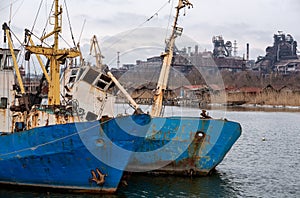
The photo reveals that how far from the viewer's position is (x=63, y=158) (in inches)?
676

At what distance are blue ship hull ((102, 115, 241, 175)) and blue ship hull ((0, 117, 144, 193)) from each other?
123 inches

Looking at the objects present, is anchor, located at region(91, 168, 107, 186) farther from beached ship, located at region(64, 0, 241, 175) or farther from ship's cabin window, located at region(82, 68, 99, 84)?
ship's cabin window, located at region(82, 68, 99, 84)

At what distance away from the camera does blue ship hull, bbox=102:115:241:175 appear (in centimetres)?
2053

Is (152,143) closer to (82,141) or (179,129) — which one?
(179,129)

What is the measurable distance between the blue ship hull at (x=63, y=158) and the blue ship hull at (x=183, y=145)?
123 inches

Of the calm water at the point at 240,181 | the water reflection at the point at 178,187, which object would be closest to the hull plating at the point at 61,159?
the calm water at the point at 240,181

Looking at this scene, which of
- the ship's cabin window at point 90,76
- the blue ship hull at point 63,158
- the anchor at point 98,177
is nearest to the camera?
the blue ship hull at point 63,158

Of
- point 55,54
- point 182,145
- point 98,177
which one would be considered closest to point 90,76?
point 55,54

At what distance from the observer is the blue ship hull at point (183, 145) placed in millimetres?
20531

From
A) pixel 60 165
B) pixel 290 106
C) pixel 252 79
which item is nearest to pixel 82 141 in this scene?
pixel 60 165

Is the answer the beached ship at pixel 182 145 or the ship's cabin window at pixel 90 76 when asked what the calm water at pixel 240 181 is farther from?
the ship's cabin window at pixel 90 76

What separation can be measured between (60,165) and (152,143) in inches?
193

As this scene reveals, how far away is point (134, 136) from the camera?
17328 millimetres

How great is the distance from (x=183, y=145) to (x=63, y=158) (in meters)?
6.06
